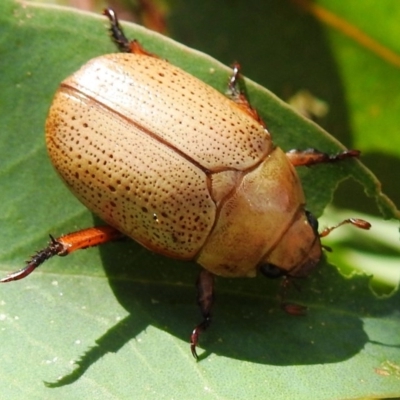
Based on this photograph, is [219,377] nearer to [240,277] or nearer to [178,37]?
[240,277]

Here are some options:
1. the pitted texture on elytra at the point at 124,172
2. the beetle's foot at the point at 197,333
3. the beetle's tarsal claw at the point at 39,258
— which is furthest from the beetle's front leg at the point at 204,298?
the beetle's tarsal claw at the point at 39,258

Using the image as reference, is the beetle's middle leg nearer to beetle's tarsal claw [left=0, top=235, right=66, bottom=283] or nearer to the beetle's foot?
the beetle's foot

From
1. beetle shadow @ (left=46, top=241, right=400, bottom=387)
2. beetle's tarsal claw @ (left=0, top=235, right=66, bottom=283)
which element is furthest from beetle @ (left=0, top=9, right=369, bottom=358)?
beetle shadow @ (left=46, top=241, right=400, bottom=387)

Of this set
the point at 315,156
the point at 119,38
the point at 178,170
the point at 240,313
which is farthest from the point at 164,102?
the point at 240,313

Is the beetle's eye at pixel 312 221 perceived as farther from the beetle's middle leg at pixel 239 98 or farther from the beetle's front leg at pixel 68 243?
the beetle's front leg at pixel 68 243

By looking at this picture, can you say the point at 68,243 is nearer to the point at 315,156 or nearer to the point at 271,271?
the point at 271,271

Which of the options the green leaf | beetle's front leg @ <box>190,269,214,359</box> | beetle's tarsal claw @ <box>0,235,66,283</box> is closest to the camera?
the green leaf
